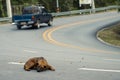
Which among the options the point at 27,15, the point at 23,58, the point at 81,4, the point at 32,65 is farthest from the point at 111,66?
the point at 81,4

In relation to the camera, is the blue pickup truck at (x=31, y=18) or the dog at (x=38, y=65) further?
the blue pickup truck at (x=31, y=18)

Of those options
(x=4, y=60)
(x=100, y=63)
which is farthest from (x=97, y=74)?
(x=4, y=60)

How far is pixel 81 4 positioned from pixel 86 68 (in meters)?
57.9

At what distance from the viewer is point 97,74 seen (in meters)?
11.2

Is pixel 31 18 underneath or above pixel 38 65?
above

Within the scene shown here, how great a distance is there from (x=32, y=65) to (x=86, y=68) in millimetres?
1753

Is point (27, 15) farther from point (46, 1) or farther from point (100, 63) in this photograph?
point (46, 1)

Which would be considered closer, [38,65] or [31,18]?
[38,65]

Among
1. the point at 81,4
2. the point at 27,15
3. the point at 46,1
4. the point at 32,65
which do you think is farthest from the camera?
the point at 81,4

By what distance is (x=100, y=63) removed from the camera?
44.9ft

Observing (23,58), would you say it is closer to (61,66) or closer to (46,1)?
(61,66)

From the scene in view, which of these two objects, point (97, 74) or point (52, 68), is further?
point (52, 68)

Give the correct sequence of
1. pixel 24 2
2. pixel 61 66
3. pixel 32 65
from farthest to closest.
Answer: pixel 24 2 → pixel 61 66 → pixel 32 65

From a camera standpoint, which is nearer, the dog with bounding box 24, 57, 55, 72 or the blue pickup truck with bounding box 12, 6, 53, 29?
the dog with bounding box 24, 57, 55, 72
